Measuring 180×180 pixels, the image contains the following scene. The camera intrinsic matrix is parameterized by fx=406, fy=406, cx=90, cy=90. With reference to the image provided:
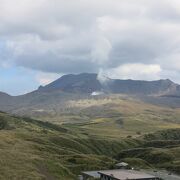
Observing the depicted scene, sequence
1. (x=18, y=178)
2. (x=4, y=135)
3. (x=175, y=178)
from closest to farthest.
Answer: (x=18, y=178) → (x=175, y=178) → (x=4, y=135)

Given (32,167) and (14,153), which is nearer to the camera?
(32,167)

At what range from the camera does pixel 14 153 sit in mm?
151375

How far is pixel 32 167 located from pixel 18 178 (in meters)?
16.9

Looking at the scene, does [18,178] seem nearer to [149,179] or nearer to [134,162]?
[149,179]

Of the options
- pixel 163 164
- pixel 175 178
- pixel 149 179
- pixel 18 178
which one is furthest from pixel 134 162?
pixel 18 178

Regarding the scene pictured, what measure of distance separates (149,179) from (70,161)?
5355 cm

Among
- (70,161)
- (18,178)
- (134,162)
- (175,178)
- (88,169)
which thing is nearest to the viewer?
(18,178)

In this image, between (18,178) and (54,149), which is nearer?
(18,178)

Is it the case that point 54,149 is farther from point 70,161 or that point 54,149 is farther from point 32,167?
point 32,167

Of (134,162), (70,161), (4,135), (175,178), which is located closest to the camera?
(175,178)

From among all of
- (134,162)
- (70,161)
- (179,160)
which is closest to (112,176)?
(70,161)

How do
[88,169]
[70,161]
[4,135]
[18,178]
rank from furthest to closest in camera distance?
[4,135], [70,161], [88,169], [18,178]

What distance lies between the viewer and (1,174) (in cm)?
11462

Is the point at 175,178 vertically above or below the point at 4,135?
below
